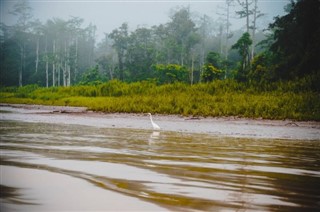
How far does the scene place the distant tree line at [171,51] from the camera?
805 inches

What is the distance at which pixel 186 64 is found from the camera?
45344 millimetres

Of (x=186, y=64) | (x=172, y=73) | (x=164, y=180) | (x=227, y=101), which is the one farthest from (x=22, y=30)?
(x=164, y=180)

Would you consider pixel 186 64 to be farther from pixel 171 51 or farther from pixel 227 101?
pixel 227 101

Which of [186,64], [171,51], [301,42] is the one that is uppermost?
[171,51]

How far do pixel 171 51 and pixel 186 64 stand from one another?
2933 millimetres

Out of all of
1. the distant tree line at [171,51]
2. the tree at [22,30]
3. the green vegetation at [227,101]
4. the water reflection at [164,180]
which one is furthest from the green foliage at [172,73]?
the water reflection at [164,180]

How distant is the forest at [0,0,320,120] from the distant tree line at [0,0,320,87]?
0.29 ft

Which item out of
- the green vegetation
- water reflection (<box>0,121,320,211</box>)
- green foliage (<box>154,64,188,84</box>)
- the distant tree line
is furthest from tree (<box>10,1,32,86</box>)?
water reflection (<box>0,121,320,211</box>)

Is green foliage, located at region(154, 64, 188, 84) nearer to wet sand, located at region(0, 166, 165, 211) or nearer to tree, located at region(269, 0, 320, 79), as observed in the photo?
tree, located at region(269, 0, 320, 79)

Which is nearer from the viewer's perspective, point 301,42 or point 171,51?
point 301,42

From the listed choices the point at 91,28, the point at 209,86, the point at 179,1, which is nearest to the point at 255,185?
the point at 209,86

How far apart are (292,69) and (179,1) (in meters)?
36.4

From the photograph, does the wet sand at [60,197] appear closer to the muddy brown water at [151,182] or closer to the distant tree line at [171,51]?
the muddy brown water at [151,182]

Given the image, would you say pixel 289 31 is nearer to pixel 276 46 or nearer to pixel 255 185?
pixel 276 46
